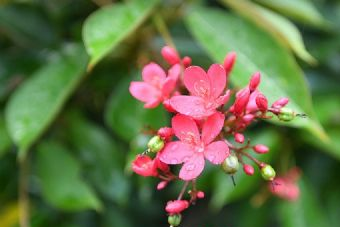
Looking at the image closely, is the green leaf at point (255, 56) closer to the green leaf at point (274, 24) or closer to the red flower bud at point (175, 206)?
the green leaf at point (274, 24)

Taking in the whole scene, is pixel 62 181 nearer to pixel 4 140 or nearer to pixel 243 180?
pixel 4 140

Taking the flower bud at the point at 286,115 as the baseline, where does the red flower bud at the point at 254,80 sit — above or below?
above

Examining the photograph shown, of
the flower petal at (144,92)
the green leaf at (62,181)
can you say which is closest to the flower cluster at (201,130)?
the flower petal at (144,92)

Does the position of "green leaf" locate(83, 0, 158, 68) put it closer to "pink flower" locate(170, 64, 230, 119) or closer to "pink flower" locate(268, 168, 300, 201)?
"pink flower" locate(170, 64, 230, 119)

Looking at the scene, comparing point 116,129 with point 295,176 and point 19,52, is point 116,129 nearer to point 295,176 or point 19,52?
point 19,52

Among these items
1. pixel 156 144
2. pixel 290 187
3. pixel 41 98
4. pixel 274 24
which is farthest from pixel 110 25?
pixel 290 187

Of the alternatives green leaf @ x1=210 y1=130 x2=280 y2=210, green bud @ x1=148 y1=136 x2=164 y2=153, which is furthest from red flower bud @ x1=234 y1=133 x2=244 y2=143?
green leaf @ x1=210 y1=130 x2=280 y2=210
